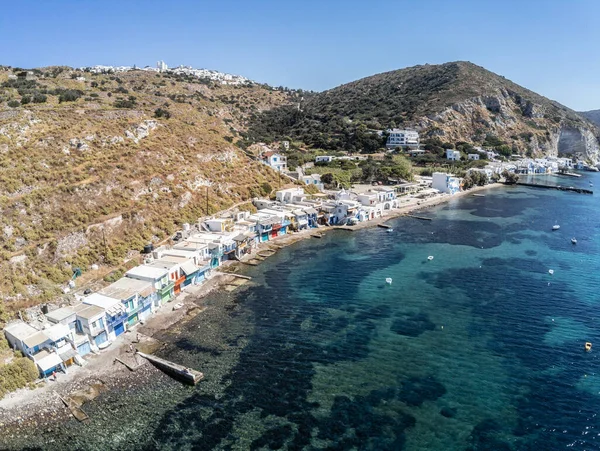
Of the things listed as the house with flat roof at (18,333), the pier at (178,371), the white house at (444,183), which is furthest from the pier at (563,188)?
the house with flat roof at (18,333)

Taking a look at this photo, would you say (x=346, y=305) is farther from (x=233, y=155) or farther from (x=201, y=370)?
(x=233, y=155)

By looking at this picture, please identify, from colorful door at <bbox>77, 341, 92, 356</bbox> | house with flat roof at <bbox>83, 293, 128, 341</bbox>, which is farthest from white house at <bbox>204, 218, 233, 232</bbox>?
colorful door at <bbox>77, 341, 92, 356</bbox>

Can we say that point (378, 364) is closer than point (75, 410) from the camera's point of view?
No

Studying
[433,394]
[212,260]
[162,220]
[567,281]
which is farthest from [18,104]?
[567,281]

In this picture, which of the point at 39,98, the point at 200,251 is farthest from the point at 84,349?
the point at 39,98

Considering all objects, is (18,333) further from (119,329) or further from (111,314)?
(119,329)

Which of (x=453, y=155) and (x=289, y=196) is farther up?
(x=453, y=155)

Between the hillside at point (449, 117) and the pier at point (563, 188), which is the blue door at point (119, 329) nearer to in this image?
the hillside at point (449, 117)

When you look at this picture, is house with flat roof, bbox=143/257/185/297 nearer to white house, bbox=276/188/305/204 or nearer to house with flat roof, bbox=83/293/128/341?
house with flat roof, bbox=83/293/128/341
